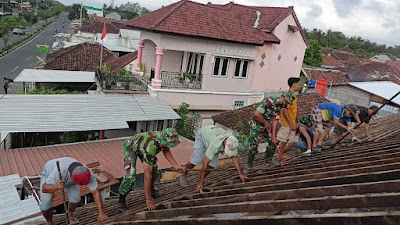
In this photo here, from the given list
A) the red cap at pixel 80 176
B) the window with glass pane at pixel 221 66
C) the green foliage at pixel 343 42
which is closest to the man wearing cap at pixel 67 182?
the red cap at pixel 80 176

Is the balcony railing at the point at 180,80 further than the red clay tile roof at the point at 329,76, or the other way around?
the red clay tile roof at the point at 329,76

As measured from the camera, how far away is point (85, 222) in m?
5.02

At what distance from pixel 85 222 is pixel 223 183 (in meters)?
2.31

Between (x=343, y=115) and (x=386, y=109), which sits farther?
(x=386, y=109)

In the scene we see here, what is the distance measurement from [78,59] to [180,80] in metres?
13.9

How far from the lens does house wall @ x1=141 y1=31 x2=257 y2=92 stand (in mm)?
15180

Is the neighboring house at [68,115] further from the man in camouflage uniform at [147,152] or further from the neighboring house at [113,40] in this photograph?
the neighboring house at [113,40]

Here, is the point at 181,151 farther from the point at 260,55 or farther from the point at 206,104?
the point at 260,55

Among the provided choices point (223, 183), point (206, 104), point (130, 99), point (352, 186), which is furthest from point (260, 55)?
point (352, 186)

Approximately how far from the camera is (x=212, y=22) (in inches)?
648

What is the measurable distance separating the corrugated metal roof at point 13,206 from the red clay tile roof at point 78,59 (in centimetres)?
2007

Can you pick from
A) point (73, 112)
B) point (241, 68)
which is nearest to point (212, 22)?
point (241, 68)

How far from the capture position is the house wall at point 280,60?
60.2 ft

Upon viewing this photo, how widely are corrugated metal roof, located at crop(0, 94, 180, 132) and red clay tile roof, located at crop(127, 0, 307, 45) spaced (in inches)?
157
